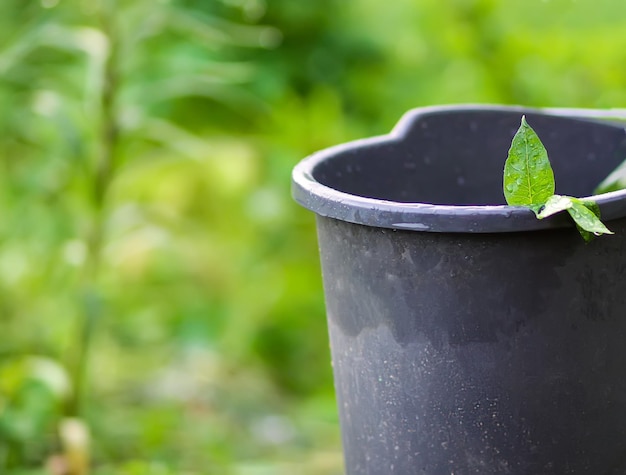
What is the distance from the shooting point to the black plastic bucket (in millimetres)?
972

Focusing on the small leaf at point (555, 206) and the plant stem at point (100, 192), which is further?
the plant stem at point (100, 192)

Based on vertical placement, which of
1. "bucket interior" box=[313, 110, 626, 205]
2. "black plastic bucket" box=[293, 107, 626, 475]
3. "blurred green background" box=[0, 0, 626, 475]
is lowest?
"black plastic bucket" box=[293, 107, 626, 475]

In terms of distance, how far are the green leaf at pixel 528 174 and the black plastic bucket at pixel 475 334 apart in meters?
0.04

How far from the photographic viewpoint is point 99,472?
197 cm

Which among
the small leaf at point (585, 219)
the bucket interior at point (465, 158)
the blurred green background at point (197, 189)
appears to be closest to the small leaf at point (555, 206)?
the small leaf at point (585, 219)

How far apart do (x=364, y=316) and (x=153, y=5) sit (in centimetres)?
104

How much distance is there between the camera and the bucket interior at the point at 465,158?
1.32m

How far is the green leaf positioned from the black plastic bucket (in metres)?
0.04

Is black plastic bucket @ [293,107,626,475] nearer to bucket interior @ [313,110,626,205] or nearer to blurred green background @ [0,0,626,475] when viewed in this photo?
bucket interior @ [313,110,626,205]

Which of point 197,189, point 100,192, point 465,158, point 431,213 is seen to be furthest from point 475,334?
point 197,189

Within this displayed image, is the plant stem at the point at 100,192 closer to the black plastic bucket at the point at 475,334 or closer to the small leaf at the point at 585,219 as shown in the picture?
the black plastic bucket at the point at 475,334

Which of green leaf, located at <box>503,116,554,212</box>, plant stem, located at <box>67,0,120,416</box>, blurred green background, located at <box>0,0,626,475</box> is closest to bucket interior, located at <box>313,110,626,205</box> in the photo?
green leaf, located at <box>503,116,554,212</box>

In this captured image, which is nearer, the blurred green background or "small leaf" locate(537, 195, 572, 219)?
"small leaf" locate(537, 195, 572, 219)

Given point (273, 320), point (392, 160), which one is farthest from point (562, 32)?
point (273, 320)
